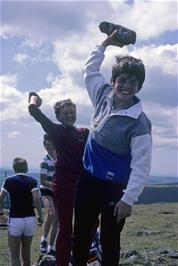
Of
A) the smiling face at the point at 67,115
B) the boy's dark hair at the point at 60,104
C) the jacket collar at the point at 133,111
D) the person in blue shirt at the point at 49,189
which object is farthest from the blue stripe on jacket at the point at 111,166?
the person in blue shirt at the point at 49,189

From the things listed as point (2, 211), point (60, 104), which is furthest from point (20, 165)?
point (60, 104)

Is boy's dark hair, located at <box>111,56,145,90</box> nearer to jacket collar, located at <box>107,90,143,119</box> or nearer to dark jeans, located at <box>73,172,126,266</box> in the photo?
jacket collar, located at <box>107,90,143,119</box>

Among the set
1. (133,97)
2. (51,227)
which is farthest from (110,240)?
(51,227)

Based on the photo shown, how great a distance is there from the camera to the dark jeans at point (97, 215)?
518 centimetres

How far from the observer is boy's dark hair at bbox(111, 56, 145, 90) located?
16.9 feet

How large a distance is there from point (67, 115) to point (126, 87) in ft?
5.85

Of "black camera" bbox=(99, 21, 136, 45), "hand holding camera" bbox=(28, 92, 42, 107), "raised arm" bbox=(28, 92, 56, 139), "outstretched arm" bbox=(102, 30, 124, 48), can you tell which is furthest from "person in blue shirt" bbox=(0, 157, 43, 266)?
"black camera" bbox=(99, 21, 136, 45)

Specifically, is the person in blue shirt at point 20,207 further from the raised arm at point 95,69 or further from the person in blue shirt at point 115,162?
the raised arm at point 95,69

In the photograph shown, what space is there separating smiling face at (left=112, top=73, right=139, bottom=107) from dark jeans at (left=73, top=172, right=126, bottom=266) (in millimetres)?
902

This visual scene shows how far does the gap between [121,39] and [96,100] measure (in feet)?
2.51

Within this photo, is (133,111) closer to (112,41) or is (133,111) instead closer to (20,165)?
(112,41)

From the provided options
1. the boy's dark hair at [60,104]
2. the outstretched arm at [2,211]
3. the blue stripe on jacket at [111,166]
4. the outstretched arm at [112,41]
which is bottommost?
the outstretched arm at [2,211]

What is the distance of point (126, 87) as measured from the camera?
5156 millimetres

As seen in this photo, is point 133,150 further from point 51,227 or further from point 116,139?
point 51,227
